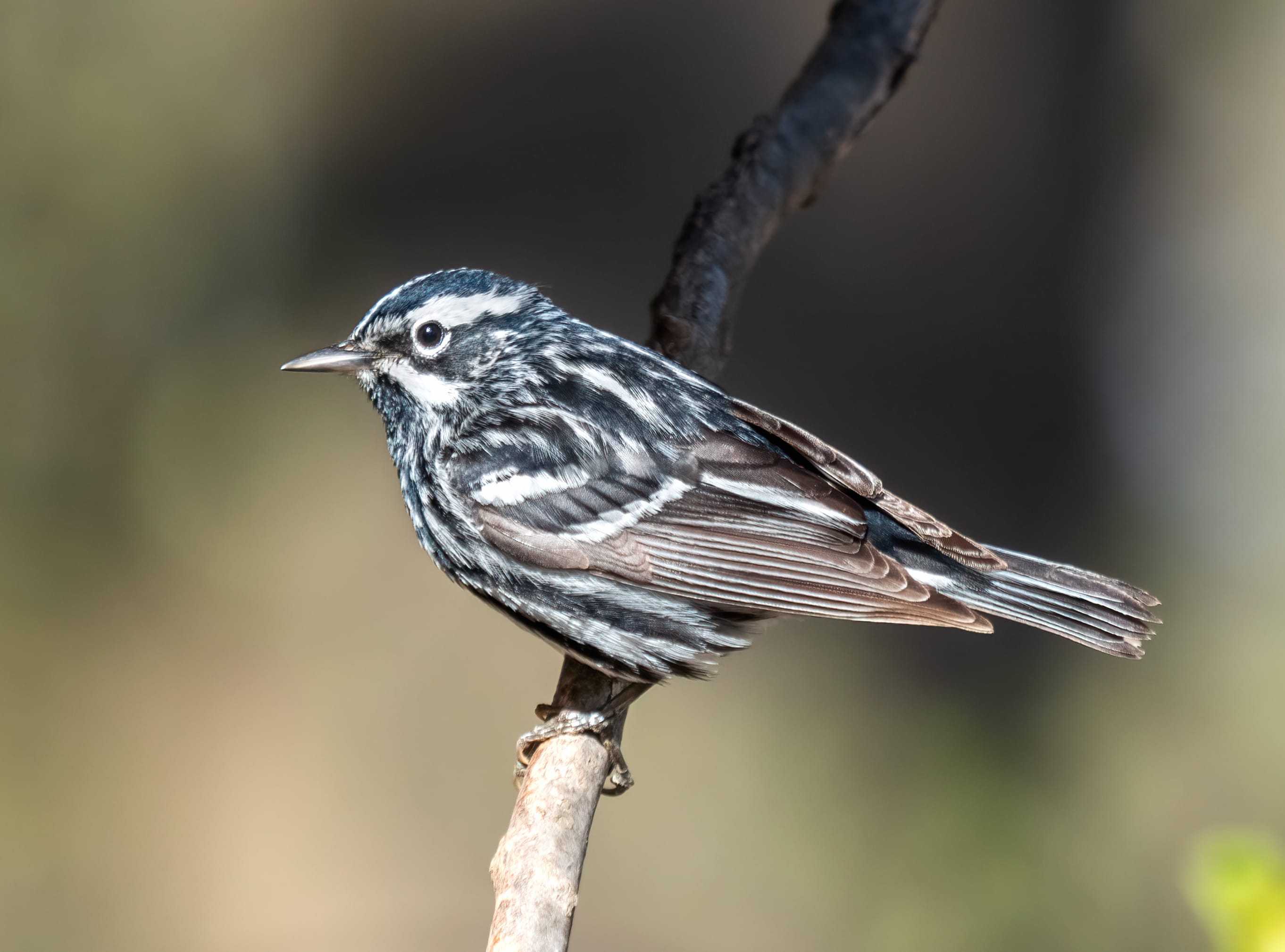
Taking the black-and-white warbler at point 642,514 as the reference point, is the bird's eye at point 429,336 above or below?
above

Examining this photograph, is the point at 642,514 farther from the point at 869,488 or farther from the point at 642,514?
the point at 869,488

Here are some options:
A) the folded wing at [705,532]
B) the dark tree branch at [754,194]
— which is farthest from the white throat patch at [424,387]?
the dark tree branch at [754,194]

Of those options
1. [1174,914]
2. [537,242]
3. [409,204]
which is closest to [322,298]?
[409,204]

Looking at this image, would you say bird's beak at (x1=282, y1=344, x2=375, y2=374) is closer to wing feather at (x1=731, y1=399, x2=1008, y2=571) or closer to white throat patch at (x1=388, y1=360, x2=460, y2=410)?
white throat patch at (x1=388, y1=360, x2=460, y2=410)

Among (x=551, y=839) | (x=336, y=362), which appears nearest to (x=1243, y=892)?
(x=551, y=839)

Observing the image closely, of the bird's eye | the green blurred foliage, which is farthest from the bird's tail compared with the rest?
the bird's eye

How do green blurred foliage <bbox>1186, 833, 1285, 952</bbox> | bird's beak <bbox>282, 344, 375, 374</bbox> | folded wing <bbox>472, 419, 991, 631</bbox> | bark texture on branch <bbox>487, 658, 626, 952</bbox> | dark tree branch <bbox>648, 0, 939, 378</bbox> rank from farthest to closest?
1. dark tree branch <bbox>648, 0, 939, 378</bbox>
2. bird's beak <bbox>282, 344, 375, 374</bbox>
3. folded wing <bbox>472, 419, 991, 631</bbox>
4. bark texture on branch <bbox>487, 658, 626, 952</bbox>
5. green blurred foliage <bbox>1186, 833, 1285, 952</bbox>

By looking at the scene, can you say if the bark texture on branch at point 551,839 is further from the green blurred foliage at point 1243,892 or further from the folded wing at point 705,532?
the green blurred foliage at point 1243,892
